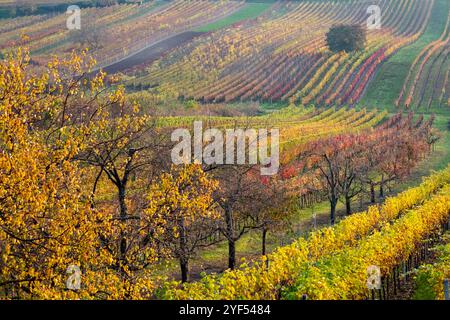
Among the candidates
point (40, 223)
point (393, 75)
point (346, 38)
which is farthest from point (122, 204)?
point (346, 38)

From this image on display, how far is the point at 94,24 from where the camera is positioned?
120312mm

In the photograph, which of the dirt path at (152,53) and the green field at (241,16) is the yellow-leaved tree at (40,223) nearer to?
the dirt path at (152,53)

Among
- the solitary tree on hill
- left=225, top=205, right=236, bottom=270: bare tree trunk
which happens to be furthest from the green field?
left=225, top=205, right=236, bottom=270: bare tree trunk

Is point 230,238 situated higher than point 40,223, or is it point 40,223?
point 40,223

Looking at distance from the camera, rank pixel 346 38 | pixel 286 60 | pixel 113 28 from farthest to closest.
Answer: pixel 113 28, pixel 286 60, pixel 346 38

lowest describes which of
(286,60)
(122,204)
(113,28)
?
(286,60)

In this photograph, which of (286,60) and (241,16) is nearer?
(286,60)

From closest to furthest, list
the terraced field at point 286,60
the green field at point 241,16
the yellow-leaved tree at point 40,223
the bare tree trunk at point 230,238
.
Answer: the yellow-leaved tree at point 40,223 → the bare tree trunk at point 230,238 → the terraced field at point 286,60 → the green field at point 241,16

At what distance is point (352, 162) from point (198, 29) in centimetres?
8198

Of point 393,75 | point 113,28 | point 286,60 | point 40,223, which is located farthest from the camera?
point 113,28

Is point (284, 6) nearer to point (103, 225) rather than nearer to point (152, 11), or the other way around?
point (152, 11)

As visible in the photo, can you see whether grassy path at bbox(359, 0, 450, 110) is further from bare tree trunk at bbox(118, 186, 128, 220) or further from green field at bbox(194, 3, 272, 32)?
bare tree trunk at bbox(118, 186, 128, 220)

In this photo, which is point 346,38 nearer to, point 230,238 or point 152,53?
point 152,53

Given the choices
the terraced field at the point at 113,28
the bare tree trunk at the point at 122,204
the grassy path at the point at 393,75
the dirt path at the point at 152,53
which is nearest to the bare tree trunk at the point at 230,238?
the bare tree trunk at the point at 122,204
